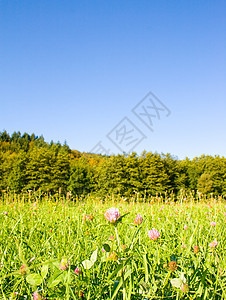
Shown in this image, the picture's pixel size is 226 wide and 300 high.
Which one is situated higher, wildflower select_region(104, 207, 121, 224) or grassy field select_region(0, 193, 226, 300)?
wildflower select_region(104, 207, 121, 224)

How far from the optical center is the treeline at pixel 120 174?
30875 millimetres

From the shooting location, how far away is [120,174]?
3102 centimetres

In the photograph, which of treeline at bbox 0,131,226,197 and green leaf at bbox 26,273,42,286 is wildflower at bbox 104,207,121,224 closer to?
green leaf at bbox 26,273,42,286

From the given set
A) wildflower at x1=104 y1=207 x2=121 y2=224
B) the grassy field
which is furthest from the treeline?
wildflower at x1=104 y1=207 x2=121 y2=224

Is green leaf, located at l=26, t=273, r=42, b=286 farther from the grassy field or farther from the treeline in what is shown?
Answer: the treeline

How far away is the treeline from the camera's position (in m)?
30.9

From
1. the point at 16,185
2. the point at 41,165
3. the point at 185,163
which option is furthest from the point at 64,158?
Answer: the point at 185,163

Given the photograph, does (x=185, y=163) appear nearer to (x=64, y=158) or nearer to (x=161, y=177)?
(x=161, y=177)

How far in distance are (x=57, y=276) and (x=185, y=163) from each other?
36.7 metres

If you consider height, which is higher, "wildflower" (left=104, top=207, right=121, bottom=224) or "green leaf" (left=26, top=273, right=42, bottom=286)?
"wildflower" (left=104, top=207, right=121, bottom=224)

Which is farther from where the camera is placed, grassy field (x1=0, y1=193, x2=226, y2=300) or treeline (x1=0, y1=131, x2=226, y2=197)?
treeline (x1=0, y1=131, x2=226, y2=197)

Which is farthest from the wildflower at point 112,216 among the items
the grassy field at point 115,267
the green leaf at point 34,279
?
the green leaf at point 34,279

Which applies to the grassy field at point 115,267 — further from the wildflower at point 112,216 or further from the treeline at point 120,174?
the treeline at point 120,174

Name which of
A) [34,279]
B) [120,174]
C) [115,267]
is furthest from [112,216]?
[120,174]
